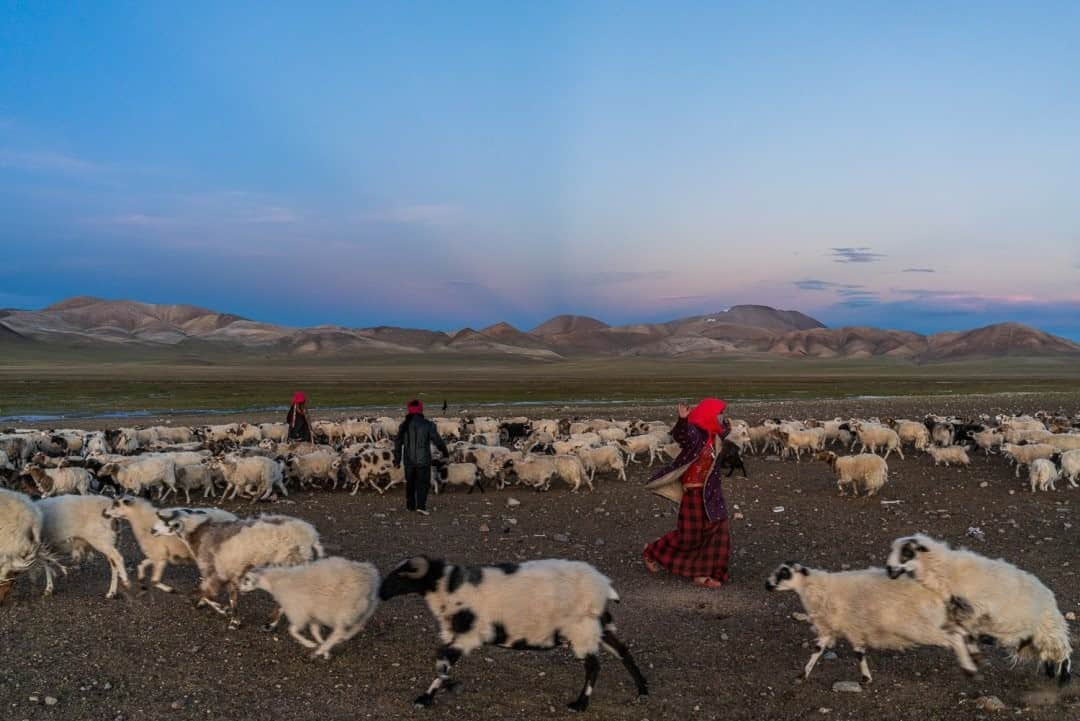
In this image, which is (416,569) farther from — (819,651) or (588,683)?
(819,651)

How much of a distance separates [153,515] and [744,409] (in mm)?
31618

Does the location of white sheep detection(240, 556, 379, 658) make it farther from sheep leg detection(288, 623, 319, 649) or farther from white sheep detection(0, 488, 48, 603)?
white sheep detection(0, 488, 48, 603)

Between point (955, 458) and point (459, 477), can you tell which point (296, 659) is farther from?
point (955, 458)

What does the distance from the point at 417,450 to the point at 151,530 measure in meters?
5.57

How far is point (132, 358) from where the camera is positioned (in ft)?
461

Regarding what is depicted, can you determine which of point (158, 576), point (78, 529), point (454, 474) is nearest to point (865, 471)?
point (454, 474)

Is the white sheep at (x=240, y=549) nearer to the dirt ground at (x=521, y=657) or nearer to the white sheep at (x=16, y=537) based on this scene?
the dirt ground at (x=521, y=657)

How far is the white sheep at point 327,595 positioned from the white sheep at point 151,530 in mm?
1805

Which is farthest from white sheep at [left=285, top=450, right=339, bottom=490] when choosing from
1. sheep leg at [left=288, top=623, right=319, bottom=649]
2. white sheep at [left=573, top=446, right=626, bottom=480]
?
sheep leg at [left=288, top=623, right=319, bottom=649]

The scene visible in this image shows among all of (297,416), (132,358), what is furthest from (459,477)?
(132,358)

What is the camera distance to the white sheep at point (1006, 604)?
5965 millimetres

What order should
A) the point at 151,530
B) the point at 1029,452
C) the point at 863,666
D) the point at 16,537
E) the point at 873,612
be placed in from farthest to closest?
the point at 1029,452
the point at 151,530
the point at 16,537
the point at 863,666
the point at 873,612

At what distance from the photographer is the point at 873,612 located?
6.31 m

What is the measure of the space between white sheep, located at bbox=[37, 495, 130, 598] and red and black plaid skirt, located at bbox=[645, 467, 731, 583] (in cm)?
593
